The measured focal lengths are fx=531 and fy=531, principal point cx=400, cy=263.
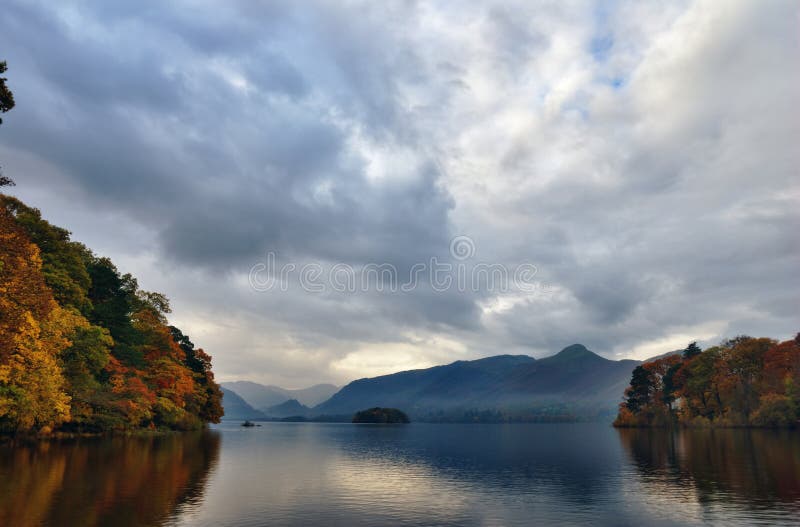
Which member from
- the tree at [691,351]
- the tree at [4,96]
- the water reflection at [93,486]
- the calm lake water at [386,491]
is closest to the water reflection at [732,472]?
the calm lake water at [386,491]

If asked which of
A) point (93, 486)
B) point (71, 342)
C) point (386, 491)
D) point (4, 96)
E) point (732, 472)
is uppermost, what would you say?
point (4, 96)

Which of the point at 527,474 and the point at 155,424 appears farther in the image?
the point at 155,424

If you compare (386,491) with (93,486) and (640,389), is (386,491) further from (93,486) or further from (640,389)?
(640,389)

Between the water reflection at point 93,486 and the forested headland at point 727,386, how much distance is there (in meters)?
130

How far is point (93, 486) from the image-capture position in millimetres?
36781

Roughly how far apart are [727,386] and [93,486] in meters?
149

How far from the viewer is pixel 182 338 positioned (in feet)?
477

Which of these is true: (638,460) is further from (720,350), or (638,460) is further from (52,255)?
(720,350)

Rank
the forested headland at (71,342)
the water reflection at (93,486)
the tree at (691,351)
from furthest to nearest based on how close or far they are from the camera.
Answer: the tree at (691,351) < the forested headland at (71,342) < the water reflection at (93,486)

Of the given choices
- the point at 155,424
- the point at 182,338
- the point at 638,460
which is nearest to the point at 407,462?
the point at 638,460

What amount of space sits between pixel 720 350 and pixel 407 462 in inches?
4789

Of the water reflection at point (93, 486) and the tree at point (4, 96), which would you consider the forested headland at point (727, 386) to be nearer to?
the water reflection at point (93, 486)

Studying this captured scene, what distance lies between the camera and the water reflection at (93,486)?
27547 mm

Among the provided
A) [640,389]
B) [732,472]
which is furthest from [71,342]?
[640,389]
